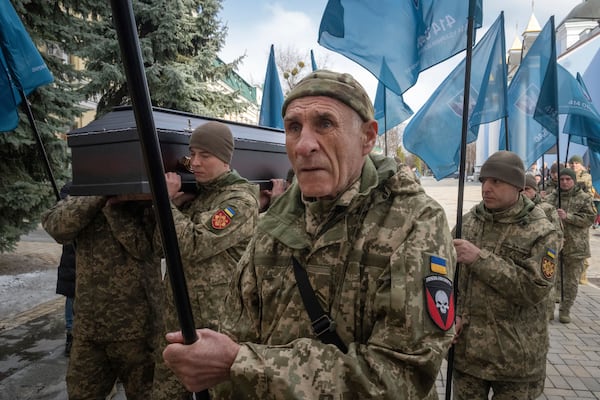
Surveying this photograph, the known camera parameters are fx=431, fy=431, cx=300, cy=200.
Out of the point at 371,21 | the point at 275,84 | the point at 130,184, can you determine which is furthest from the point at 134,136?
the point at 275,84

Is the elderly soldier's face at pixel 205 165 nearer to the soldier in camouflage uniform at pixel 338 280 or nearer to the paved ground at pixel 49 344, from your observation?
the soldier in camouflage uniform at pixel 338 280

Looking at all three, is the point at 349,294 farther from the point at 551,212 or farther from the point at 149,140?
the point at 551,212

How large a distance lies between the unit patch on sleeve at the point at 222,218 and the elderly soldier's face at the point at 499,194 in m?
1.72

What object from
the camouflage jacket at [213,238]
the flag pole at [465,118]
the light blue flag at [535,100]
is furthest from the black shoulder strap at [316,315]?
the light blue flag at [535,100]

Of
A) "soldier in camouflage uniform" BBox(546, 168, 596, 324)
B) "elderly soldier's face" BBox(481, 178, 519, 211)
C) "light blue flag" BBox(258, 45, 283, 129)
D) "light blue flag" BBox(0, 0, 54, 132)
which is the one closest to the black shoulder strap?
"elderly soldier's face" BBox(481, 178, 519, 211)

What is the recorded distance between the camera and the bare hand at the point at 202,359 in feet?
3.95

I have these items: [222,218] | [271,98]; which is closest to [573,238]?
[271,98]

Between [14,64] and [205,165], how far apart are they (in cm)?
186

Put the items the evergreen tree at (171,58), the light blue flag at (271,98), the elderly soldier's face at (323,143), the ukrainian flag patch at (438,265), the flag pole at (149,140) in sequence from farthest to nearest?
the evergreen tree at (171,58) → the light blue flag at (271,98) → the elderly soldier's face at (323,143) → the ukrainian flag patch at (438,265) → the flag pole at (149,140)

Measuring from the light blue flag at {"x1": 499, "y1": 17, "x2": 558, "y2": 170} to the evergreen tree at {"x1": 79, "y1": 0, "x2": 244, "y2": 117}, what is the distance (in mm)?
8023

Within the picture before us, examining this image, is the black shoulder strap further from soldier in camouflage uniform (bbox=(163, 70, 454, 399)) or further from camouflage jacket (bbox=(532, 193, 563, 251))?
camouflage jacket (bbox=(532, 193, 563, 251))

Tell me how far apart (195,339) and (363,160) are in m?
0.86

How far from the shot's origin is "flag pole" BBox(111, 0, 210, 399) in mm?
936

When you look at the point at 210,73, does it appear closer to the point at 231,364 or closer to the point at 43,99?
the point at 43,99
